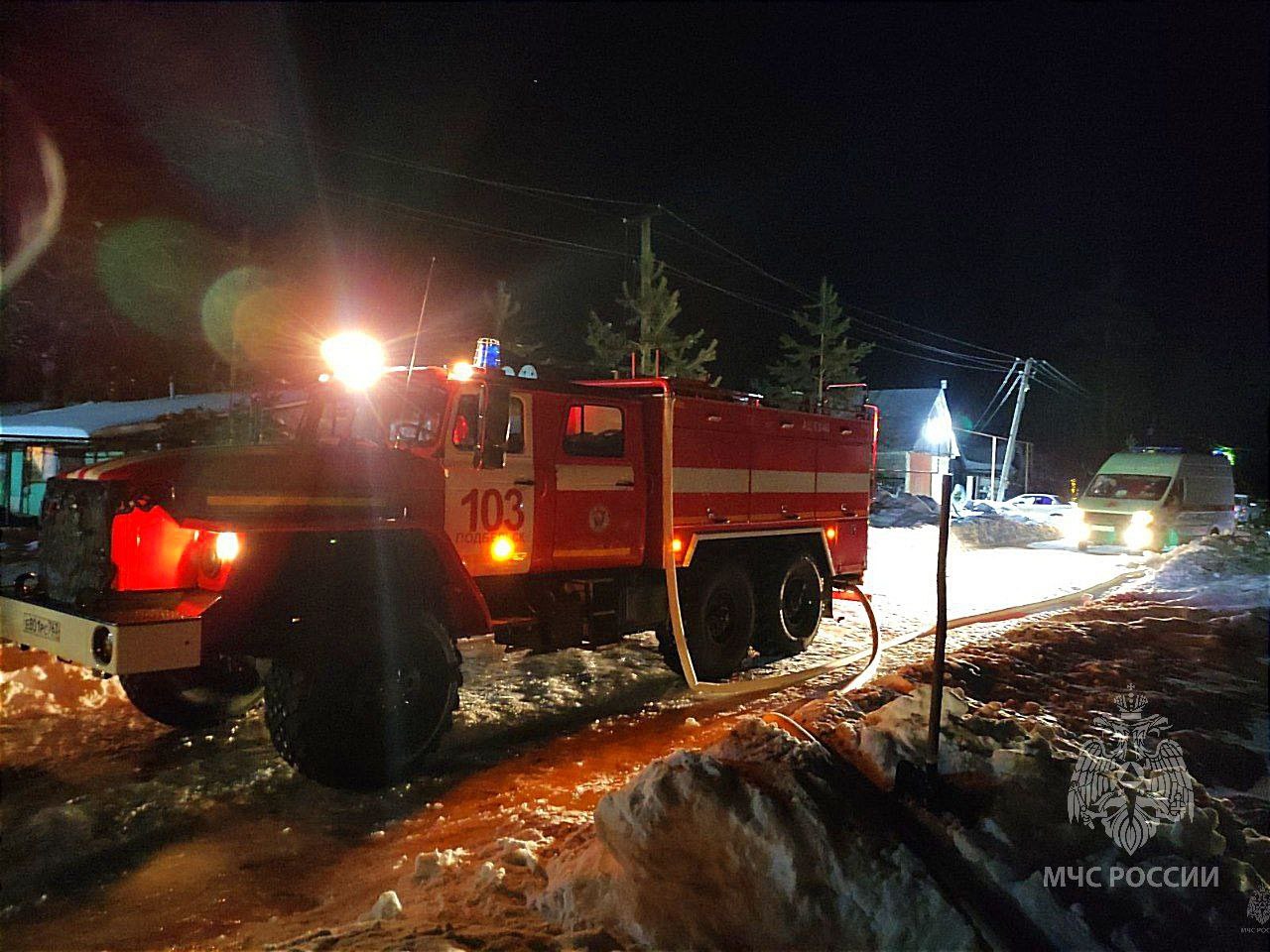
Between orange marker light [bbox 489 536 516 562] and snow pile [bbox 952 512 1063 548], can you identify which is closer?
orange marker light [bbox 489 536 516 562]

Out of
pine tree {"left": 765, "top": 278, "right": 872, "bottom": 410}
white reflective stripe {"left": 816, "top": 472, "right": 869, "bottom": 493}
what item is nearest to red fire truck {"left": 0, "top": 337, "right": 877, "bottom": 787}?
white reflective stripe {"left": 816, "top": 472, "right": 869, "bottom": 493}

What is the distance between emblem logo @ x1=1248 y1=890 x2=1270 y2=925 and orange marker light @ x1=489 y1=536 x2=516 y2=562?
4683 millimetres

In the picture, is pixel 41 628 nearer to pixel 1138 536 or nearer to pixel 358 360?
pixel 358 360

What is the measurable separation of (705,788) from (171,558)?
3.32m

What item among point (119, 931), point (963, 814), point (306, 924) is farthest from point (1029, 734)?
point (119, 931)

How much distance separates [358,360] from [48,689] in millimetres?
3651

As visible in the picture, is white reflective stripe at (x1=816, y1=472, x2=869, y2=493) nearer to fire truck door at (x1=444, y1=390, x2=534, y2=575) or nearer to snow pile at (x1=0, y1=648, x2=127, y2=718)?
fire truck door at (x1=444, y1=390, x2=534, y2=575)

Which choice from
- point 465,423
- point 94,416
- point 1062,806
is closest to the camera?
point 1062,806

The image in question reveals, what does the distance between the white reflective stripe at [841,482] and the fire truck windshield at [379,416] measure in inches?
196

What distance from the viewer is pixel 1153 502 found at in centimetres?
2081

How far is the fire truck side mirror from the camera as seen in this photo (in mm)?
6086

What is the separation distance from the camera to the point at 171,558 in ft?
16.1

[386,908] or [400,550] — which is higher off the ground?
[400,550]

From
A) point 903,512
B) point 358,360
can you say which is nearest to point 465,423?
point 358,360
